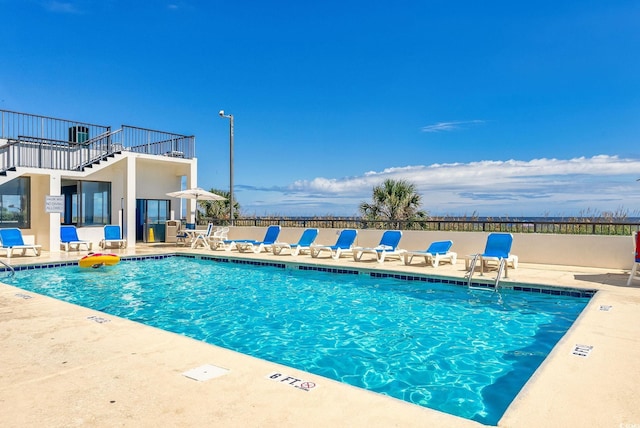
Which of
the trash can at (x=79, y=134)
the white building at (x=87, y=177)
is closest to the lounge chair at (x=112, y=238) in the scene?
the white building at (x=87, y=177)

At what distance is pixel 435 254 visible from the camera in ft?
32.4

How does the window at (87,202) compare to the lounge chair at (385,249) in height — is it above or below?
above

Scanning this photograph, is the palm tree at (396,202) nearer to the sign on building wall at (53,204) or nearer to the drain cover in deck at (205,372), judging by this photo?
the sign on building wall at (53,204)

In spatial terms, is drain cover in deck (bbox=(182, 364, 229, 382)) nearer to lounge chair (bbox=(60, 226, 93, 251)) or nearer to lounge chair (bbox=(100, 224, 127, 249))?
lounge chair (bbox=(60, 226, 93, 251))

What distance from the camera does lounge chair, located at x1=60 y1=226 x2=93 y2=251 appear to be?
1336cm

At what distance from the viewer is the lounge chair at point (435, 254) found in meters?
9.84

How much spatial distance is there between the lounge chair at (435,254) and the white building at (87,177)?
33.8 ft

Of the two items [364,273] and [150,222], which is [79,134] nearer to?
[150,222]

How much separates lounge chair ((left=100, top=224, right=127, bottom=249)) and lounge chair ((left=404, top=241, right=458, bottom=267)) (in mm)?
9865

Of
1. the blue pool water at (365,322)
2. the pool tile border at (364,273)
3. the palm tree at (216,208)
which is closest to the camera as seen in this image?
the blue pool water at (365,322)

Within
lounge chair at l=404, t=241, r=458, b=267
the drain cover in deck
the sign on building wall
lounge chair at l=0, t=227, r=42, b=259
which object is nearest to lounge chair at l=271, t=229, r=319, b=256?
lounge chair at l=404, t=241, r=458, b=267

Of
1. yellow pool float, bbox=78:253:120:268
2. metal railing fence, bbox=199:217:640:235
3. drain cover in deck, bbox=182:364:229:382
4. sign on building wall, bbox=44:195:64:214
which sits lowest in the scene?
drain cover in deck, bbox=182:364:229:382

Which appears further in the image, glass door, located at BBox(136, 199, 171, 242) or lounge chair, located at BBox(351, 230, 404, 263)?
glass door, located at BBox(136, 199, 171, 242)

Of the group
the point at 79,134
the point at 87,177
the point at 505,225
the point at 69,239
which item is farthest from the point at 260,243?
the point at 79,134
